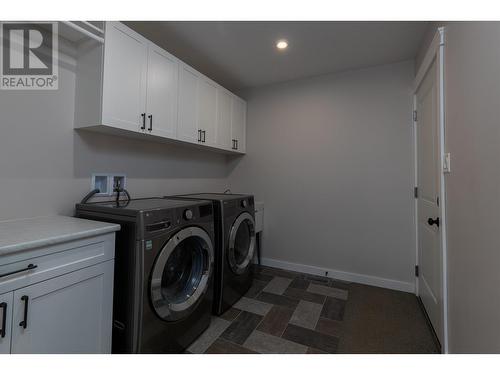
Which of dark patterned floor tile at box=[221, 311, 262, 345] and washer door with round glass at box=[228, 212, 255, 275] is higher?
washer door with round glass at box=[228, 212, 255, 275]

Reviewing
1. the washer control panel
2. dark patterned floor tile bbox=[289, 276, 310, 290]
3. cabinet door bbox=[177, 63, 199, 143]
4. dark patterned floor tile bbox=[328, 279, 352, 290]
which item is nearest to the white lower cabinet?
the washer control panel

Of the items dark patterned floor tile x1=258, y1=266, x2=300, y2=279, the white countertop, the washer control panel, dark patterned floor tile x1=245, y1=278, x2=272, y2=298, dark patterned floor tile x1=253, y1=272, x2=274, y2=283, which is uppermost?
the washer control panel

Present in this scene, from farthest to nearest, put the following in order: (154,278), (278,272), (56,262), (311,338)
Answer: (278,272), (311,338), (154,278), (56,262)

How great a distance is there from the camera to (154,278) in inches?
50.2

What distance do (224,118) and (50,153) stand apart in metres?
1.65

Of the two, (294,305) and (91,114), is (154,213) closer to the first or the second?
(91,114)

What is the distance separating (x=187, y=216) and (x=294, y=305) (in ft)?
4.40

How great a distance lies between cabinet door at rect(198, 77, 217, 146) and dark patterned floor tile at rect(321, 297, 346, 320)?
6.35 feet

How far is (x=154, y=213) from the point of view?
1.28 metres

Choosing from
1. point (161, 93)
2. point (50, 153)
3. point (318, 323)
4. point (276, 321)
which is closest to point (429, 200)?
point (318, 323)

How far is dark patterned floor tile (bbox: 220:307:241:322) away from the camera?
186 centimetres

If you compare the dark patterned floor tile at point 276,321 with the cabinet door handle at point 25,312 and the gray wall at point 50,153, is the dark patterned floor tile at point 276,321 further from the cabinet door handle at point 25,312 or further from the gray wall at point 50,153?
the gray wall at point 50,153

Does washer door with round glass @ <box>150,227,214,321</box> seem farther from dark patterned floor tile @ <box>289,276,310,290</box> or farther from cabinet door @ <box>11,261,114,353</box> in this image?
dark patterned floor tile @ <box>289,276,310,290</box>

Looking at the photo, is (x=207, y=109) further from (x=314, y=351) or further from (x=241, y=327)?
(x=314, y=351)
